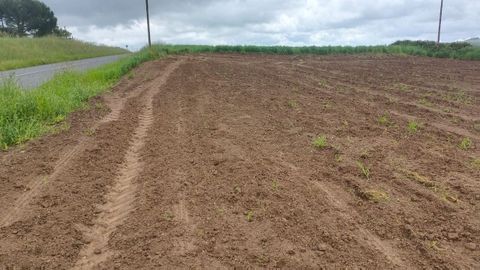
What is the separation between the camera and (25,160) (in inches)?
243

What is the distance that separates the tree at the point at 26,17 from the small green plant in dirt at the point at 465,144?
6677 cm

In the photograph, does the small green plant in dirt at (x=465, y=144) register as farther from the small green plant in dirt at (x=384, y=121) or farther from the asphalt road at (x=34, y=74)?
the asphalt road at (x=34, y=74)

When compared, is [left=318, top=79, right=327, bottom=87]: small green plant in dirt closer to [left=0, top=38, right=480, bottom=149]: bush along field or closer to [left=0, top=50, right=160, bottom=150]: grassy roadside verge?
[left=0, top=38, right=480, bottom=149]: bush along field

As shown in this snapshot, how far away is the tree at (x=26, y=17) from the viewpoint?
63.0 meters

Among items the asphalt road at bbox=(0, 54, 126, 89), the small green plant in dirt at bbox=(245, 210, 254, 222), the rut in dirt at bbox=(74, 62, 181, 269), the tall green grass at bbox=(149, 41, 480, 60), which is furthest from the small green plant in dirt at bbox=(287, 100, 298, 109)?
the tall green grass at bbox=(149, 41, 480, 60)

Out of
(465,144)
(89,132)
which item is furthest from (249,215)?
(89,132)

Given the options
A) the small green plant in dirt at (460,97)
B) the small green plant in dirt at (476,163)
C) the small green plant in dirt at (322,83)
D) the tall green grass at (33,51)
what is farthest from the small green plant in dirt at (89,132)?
the tall green grass at (33,51)

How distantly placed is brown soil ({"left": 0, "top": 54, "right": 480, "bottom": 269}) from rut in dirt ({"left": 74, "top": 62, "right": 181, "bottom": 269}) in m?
0.02

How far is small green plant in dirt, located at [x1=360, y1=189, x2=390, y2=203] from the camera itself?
4.58 metres

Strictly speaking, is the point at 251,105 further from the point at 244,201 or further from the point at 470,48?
the point at 470,48

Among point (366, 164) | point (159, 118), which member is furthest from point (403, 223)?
point (159, 118)

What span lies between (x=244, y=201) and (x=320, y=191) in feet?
2.97

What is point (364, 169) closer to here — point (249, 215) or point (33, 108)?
point (249, 215)

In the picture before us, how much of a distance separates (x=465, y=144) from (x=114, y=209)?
5.35 metres
